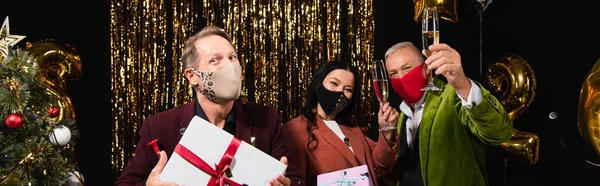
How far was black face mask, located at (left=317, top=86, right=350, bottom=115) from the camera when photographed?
Answer: 2930 mm

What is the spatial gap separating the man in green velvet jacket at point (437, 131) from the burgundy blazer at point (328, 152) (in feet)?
0.46

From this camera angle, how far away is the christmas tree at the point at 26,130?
8.24 ft

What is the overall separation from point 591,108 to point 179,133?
1.90 meters

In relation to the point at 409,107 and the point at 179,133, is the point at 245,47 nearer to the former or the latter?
the point at 409,107

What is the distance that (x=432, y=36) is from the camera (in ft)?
6.78

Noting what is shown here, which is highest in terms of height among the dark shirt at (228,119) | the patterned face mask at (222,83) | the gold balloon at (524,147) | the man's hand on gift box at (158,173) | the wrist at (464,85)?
the patterned face mask at (222,83)

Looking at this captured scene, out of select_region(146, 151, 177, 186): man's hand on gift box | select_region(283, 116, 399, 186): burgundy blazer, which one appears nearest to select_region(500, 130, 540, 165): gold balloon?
select_region(283, 116, 399, 186): burgundy blazer

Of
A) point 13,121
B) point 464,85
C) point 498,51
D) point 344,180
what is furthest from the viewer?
point 498,51

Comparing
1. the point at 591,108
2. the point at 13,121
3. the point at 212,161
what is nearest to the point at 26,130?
the point at 13,121

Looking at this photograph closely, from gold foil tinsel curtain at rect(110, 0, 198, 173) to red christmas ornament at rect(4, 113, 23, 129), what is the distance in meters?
1.43

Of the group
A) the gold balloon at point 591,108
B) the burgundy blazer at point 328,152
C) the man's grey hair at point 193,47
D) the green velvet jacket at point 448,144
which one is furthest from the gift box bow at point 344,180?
the gold balloon at point 591,108

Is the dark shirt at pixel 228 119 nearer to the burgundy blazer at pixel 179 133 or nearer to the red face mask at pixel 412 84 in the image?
the burgundy blazer at pixel 179 133

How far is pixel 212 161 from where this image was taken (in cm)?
188

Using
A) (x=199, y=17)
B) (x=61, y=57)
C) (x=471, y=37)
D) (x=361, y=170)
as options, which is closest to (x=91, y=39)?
(x=61, y=57)
